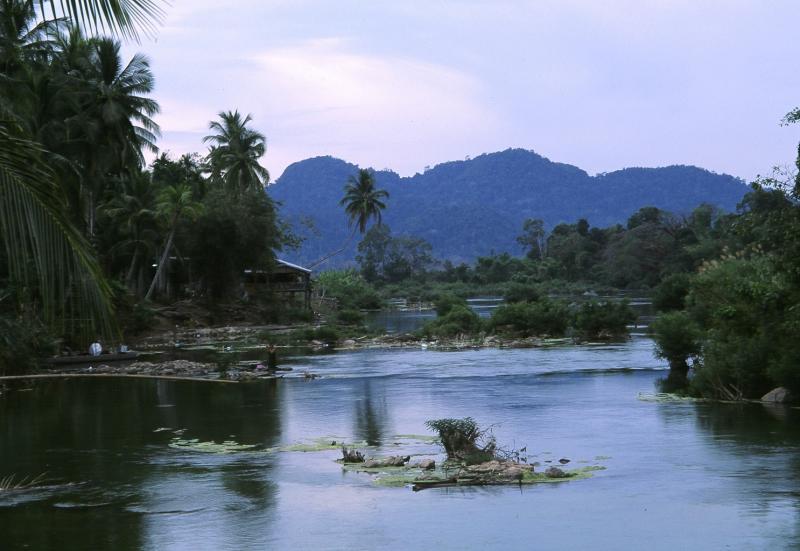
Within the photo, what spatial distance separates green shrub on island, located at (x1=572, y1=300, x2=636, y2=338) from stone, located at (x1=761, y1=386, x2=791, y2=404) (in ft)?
72.3

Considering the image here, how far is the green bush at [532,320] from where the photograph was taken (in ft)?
147

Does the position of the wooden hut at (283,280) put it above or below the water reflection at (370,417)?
above

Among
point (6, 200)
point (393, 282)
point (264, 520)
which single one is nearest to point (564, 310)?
point (264, 520)

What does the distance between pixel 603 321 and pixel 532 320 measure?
10.9 ft

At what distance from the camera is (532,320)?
44812 mm

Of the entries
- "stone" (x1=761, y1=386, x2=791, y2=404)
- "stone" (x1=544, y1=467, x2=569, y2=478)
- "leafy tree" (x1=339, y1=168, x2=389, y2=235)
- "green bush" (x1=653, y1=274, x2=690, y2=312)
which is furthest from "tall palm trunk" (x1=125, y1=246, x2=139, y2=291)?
"stone" (x1=544, y1=467, x2=569, y2=478)

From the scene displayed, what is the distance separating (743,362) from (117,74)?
3567 centimetres

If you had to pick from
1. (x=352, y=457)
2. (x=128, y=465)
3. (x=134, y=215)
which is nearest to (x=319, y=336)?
(x=134, y=215)

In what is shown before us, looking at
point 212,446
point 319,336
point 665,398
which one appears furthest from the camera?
point 319,336

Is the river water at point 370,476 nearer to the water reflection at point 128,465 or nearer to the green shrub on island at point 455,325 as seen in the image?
the water reflection at point 128,465

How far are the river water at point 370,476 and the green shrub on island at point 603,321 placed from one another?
16513 millimetres

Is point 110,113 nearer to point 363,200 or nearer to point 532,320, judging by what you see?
point 532,320

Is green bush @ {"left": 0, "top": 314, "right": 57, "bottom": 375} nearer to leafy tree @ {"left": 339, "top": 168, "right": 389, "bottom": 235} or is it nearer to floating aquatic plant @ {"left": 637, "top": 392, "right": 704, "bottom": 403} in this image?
floating aquatic plant @ {"left": 637, "top": 392, "right": 704, "bottom": 403}

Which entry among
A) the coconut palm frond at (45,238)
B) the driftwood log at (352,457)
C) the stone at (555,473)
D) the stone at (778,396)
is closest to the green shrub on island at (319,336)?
the stone at (778,396)
